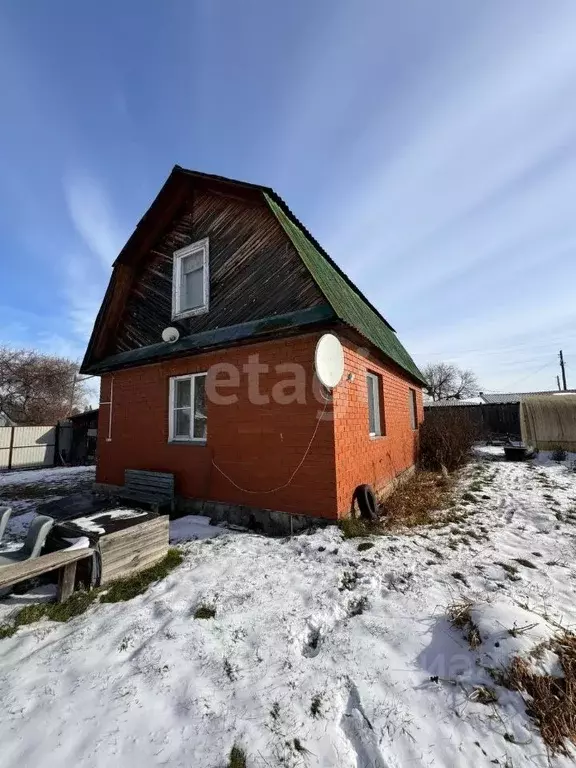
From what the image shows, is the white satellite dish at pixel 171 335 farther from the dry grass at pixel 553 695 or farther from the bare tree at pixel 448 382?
the bare tree at pixel 448 382

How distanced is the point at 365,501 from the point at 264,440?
211 cm

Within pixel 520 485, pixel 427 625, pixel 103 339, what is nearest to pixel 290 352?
pixel 427 625

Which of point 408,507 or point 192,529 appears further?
point 408,507

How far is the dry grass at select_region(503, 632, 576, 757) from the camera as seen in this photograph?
198 cm

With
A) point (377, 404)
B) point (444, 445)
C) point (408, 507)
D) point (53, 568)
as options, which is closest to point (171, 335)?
point (53, 568)

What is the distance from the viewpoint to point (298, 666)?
2.58 meters

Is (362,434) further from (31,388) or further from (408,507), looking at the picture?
(31,388)

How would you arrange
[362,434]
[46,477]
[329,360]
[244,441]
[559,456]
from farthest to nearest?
[559,456] < [46,477] < [362,434] < [244,441] < [329,360]

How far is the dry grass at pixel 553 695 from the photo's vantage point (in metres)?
1.98

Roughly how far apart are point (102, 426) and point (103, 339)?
2.33 meters

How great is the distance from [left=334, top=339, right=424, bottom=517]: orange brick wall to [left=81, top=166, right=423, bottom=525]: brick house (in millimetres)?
40

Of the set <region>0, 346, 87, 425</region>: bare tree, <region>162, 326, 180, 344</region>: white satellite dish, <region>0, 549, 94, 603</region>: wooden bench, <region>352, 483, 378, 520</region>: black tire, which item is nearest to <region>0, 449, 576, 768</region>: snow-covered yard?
<region>0, 549, 94, 603</region>: wooden bench

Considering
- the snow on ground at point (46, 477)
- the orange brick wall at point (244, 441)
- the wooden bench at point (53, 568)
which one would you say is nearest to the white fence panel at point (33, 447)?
the snow on ground at point (46, 477)

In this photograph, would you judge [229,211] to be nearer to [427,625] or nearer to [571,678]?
[427,625]
